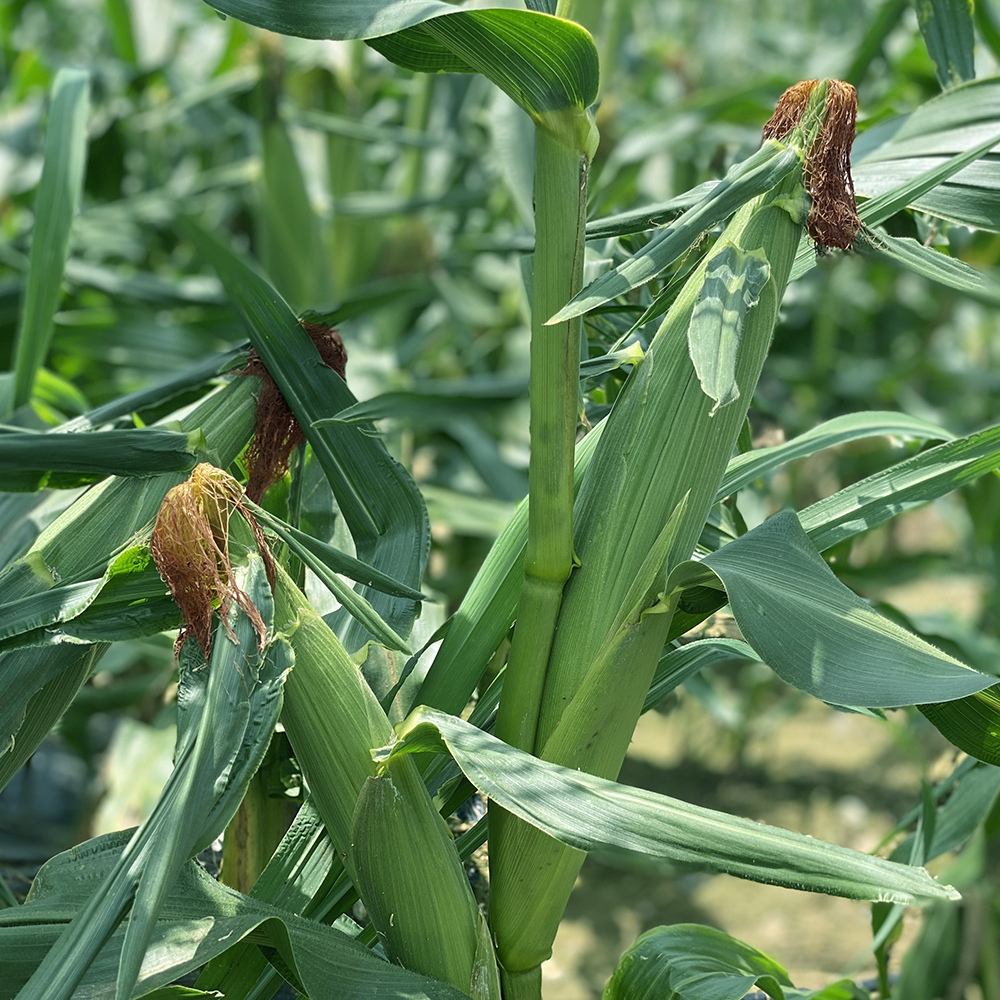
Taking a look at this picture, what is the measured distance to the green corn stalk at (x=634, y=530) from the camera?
323 mm

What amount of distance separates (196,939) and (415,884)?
0.06 metres

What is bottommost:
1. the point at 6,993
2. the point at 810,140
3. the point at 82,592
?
the point at 6,993

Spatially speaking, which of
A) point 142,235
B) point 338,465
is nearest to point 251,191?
point 142,235

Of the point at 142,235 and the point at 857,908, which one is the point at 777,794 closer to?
the point at 857,908

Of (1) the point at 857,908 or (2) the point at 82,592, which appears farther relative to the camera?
(1) the point at 857,908

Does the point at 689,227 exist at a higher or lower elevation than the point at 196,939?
higher

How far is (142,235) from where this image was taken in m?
1.42

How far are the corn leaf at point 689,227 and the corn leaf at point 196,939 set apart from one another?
199 millimetres

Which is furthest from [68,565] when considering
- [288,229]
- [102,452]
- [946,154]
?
[288,229]

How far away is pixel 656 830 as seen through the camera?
0.28 m

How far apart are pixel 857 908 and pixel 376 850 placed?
98 cm

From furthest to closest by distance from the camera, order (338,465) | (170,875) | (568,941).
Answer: (568,941) → (338,465) → (170,875)

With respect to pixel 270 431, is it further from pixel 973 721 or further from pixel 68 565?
pixel 973 721

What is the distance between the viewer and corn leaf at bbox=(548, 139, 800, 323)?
0.29m
